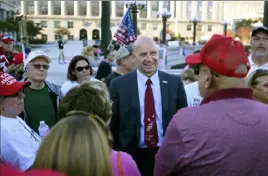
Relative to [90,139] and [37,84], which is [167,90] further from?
[90,139]

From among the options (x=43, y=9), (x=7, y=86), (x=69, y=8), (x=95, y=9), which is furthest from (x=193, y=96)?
(x=95, y=9)

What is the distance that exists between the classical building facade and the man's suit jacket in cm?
7937

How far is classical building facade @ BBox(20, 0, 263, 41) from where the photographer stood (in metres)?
84.6

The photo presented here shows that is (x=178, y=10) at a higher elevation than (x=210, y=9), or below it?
below

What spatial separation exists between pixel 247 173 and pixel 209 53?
63cm

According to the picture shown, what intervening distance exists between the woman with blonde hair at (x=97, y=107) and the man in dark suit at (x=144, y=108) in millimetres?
1089

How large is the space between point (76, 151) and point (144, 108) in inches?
81.7

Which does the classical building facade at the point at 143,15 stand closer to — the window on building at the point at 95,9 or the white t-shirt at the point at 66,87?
the window on building at the point at 95,9

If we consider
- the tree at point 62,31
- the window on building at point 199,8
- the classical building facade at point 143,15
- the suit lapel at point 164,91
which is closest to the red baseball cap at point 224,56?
the suit lapel at point 164,91

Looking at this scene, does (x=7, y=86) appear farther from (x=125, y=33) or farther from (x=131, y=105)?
(x=125, y=33)

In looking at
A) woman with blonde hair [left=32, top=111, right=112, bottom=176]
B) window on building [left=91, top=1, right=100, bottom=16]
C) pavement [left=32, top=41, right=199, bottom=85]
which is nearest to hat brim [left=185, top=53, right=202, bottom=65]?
woman with blonde hair [left=32, top=111, right=112, bottom=176]

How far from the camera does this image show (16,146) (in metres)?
2.34

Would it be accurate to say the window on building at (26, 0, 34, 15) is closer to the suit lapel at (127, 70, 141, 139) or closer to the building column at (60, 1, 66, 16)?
the suit lapel at (127, 70, 141, 139)

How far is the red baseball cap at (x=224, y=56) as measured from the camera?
2.02m
